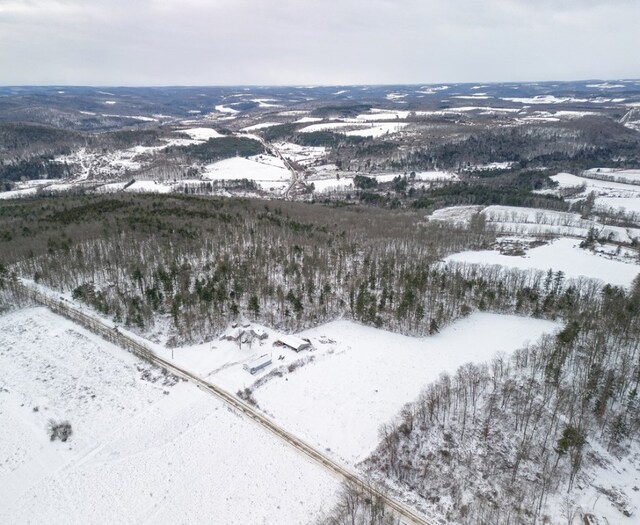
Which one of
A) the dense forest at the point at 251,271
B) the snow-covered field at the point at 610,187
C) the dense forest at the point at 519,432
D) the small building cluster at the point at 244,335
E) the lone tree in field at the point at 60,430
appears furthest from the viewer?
the snow-covered field at the point at 610,187

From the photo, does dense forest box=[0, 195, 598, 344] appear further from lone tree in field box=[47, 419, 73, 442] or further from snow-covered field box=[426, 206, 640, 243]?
snow-covered field box=[426, 206, 640, 243]

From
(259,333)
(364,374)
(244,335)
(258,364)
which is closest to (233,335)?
(244,335)

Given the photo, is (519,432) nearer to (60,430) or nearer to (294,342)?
(294,342)

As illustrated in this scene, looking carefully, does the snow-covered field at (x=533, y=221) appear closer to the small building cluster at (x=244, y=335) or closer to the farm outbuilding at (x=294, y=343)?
the farm outbuilding at (x=294, y=343)

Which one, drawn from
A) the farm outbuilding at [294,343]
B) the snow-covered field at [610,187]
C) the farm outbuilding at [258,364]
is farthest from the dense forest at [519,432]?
the snow-covered field at [610,187]

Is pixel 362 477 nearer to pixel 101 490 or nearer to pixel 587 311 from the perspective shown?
pixel 101 490

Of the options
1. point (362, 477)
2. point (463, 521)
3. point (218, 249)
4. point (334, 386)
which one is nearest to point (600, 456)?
point (463, 521)

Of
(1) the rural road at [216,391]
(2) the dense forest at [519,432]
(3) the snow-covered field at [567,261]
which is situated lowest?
(3) the snow-covered field at [567,261]
